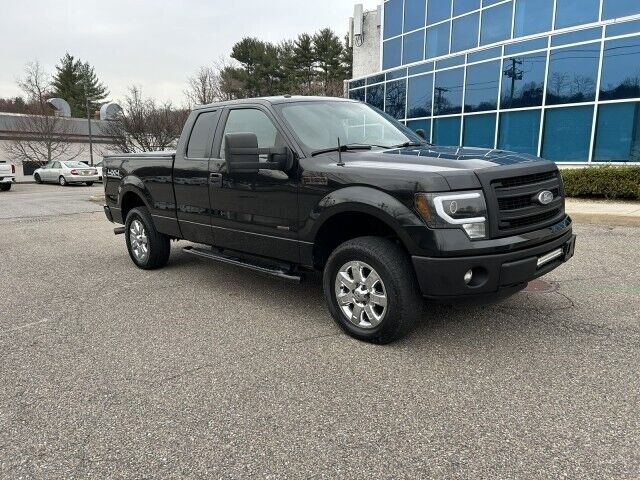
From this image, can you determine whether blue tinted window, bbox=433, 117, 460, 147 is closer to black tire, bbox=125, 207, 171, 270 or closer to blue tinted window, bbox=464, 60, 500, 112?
blue tinted window, bbox=464, 60, 500, 112

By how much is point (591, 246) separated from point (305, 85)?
139 ft

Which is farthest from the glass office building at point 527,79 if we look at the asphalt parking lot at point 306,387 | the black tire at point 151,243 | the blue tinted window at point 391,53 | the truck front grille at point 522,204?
the black tire at point 151,243

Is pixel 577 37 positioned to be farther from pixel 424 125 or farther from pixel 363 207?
pixel 363 207

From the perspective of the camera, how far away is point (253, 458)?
2484mm

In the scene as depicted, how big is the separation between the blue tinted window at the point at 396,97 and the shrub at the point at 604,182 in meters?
9.39

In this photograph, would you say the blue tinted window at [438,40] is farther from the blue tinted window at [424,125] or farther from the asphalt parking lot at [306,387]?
the asphalt parking lot at [306,387]

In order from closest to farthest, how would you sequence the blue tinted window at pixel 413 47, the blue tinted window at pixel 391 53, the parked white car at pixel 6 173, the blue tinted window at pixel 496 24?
the blue tinted window at pixel 496 24 < the blue tinted window at pixel 413 47 < the parked white car at pixel 6 173 < the blue tinted window at pixel 391 53

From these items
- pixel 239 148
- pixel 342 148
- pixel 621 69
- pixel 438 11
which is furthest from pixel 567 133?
pixel 239 148

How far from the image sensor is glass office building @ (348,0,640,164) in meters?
13.1

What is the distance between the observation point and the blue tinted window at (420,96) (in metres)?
19.1

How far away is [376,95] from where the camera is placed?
2209 cm

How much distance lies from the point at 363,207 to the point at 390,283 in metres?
0.60

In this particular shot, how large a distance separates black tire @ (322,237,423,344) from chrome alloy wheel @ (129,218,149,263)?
3469 millimetres

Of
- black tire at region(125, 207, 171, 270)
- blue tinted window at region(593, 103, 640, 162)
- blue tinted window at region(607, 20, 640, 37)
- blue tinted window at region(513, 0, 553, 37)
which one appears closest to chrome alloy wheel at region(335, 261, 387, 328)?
black tire at region(125, 207, 171, 270)
